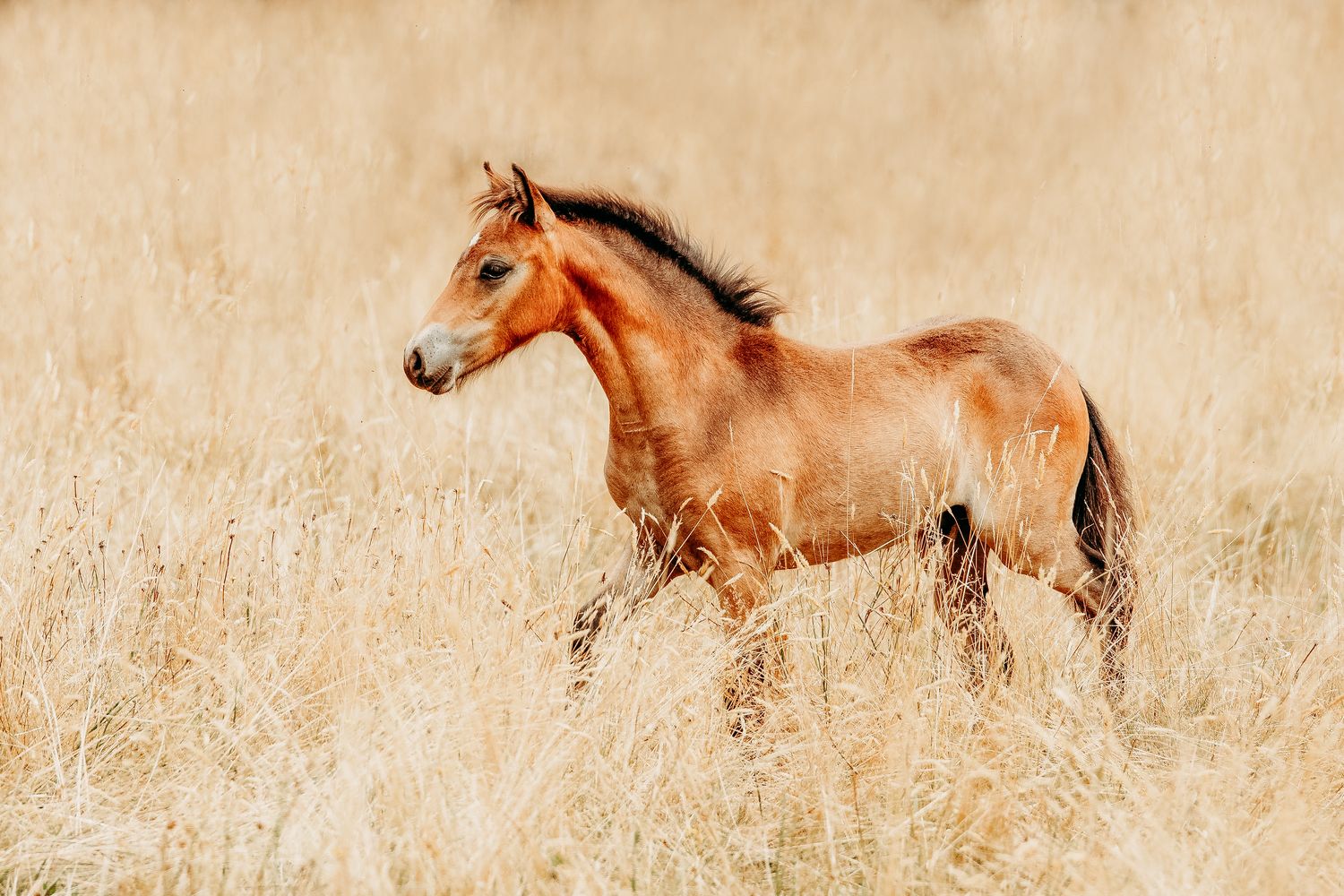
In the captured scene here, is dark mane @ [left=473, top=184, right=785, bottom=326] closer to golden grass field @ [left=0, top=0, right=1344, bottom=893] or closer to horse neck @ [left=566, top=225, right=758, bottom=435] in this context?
horse neck @ [left=566, top=225, right=758, bottom=435]

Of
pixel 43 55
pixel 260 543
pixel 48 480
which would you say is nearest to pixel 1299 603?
pixel 260 543

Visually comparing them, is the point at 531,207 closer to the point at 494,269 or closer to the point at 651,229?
the point at 494,269

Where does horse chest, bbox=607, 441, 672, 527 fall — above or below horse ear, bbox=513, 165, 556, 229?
below

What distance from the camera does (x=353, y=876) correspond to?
9.34 feet

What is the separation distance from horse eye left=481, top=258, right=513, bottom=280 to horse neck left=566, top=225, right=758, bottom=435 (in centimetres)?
26

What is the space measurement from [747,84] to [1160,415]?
6.72 meters

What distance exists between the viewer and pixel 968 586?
500cm

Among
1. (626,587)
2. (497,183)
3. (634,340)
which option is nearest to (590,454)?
(626,587)

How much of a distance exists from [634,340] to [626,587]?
0.91 meters

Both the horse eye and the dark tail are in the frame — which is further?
the dark tail

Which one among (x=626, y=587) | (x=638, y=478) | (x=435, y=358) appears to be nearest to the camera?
(x=435, y=358)

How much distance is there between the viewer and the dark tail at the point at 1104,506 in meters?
4.93

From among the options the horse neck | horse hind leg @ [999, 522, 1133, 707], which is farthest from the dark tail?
the horse neck

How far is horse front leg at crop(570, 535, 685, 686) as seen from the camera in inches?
171
